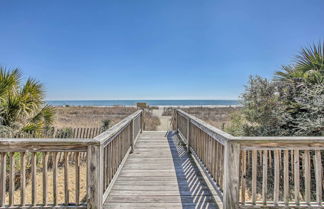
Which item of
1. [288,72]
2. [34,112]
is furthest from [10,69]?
[288,72]

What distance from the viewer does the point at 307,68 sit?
183 inches

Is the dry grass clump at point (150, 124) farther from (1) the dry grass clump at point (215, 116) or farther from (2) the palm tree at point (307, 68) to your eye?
(2) the palm tree at point (307, 68)

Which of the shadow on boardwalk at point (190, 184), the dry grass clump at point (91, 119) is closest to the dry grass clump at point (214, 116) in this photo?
the dry grass clump at point (91, 119)

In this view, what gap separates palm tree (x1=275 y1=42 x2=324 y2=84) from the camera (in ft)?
13.7

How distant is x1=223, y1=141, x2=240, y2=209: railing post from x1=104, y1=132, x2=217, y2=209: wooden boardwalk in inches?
16.9

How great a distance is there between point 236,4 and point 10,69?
9243 mm

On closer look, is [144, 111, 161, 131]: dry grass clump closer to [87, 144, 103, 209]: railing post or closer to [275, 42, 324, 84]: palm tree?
[275, 42, 324, 84]: palm tree

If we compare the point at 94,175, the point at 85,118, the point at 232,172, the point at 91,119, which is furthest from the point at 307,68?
the point at 85,118

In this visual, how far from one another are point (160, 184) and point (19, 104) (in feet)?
13.3

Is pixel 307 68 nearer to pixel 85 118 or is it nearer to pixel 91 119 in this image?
pixel 91 119

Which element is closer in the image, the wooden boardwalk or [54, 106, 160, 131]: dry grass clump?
the wooden boardwalk

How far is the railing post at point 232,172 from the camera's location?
198 cm

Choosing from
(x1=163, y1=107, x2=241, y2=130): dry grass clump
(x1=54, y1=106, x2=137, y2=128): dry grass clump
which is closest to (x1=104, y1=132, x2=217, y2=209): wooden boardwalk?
(x1=54, y1=106, x2=137, y2=128): dry grass clump

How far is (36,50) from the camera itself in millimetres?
13641
